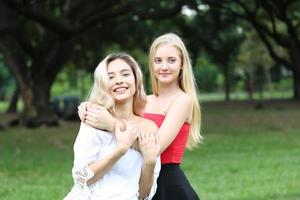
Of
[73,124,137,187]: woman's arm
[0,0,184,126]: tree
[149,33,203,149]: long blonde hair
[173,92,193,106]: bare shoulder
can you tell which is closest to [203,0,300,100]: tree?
[0,0,184,126]: tree

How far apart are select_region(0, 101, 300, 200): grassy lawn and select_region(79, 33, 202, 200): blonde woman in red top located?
3.97 meters

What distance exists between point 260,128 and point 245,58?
1342 inches

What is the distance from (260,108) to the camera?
2555cm

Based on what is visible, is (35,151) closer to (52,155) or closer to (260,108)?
(52,155)

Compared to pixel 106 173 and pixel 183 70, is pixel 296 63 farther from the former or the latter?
pixel 106 173

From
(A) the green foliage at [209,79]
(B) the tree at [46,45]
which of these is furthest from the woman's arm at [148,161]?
(A) the green foliage at [209,79]

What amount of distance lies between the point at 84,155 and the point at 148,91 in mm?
3606

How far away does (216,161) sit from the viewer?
1127 centimetres

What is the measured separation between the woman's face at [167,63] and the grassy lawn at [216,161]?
4097 millimetres

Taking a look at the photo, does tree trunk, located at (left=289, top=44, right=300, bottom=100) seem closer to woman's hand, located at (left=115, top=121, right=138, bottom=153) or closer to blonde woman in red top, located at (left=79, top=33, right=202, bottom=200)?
blonde woman in red top, located at (left=79, top=33, right=202, bottom=200)

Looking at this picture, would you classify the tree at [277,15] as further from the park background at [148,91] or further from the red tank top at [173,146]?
the red tank top at [173,146]

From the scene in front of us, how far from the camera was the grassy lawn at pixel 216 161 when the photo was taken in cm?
830

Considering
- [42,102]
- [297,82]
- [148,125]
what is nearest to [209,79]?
[297,82]

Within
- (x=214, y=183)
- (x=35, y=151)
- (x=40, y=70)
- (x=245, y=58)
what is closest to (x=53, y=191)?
(x=214, y=183)
